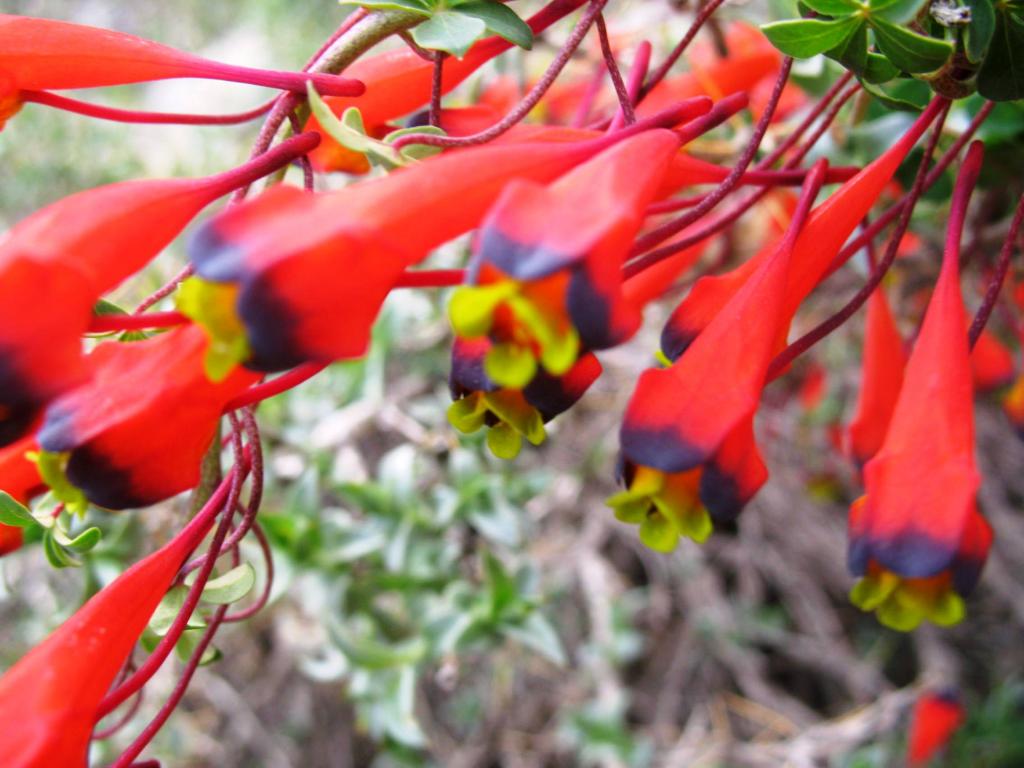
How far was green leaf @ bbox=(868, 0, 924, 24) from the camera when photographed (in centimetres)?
63

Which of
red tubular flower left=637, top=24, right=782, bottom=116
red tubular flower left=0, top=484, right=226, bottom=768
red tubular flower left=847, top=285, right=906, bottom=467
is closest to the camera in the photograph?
red tubular flower left=0, top=484, right=226, bottom=768

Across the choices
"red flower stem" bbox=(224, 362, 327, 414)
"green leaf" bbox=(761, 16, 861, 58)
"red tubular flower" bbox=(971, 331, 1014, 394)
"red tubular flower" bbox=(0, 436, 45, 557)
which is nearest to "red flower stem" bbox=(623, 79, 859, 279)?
"green leaf" bbox=(761, 16, 861, 58)

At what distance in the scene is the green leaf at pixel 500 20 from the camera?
657 mm

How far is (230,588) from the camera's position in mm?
708

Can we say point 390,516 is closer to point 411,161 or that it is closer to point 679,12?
point 679,12

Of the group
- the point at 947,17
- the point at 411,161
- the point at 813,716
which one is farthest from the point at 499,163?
the point at 813,716

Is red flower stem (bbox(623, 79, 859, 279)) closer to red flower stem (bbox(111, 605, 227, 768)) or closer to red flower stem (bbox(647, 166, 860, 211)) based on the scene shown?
red flower stem (bbox(647, 166, 860, 211))

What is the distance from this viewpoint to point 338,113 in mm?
706

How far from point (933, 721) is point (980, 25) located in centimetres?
154

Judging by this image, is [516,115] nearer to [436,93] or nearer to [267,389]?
[436,93]

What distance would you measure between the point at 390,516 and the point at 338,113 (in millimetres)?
835

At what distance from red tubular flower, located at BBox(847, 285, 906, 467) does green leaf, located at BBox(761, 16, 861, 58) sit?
0.42 meters

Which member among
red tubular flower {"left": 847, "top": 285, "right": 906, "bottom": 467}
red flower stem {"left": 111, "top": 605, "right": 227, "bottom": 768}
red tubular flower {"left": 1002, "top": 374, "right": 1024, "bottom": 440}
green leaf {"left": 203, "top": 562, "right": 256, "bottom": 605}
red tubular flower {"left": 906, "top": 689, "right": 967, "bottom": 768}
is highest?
green leaf {"left": 203, "top": 562, "right": 256, "bottom": 605}

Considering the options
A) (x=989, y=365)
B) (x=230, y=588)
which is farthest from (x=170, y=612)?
(x=989, y=365)
